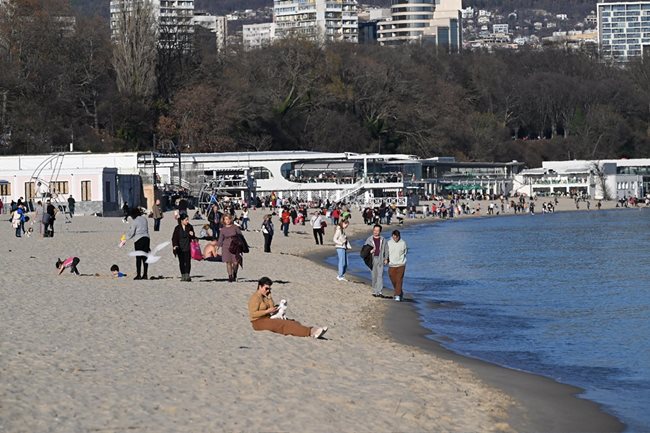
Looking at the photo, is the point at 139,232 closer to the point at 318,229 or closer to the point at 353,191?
the point at 318,229

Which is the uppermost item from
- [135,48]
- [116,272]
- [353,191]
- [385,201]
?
[135,48]

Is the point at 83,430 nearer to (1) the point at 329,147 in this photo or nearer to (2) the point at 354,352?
(2) the point at 354,352

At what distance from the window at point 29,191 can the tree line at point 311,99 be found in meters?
17.1

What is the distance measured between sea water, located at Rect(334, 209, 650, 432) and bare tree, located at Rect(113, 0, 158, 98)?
3726 cm

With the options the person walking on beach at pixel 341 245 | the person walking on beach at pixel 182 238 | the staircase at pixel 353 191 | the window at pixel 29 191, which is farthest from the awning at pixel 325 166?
the person walking on beach at pixel 182 238

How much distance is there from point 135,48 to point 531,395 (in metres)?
73.4

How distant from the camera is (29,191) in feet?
204

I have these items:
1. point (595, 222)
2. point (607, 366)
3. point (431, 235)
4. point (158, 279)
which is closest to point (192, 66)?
point (595, 222)

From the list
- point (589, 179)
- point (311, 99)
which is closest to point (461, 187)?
point (589, 179)

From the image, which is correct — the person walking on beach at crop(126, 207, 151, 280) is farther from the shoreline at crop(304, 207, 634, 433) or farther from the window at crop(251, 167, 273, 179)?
the window at crop(251, 167, 273, 179)

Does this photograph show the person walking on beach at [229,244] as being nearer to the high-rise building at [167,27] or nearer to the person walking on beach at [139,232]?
the person walking on beach at [139,232]

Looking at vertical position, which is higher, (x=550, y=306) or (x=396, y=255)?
(x=396, y=255)

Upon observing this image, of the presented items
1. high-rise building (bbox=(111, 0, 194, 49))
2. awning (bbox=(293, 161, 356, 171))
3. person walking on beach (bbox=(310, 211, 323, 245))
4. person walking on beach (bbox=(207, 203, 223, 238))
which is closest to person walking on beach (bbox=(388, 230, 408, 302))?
person walking on beach (bbox=(207, 203, 223, 238))

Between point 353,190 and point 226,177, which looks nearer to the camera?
point 226,177
